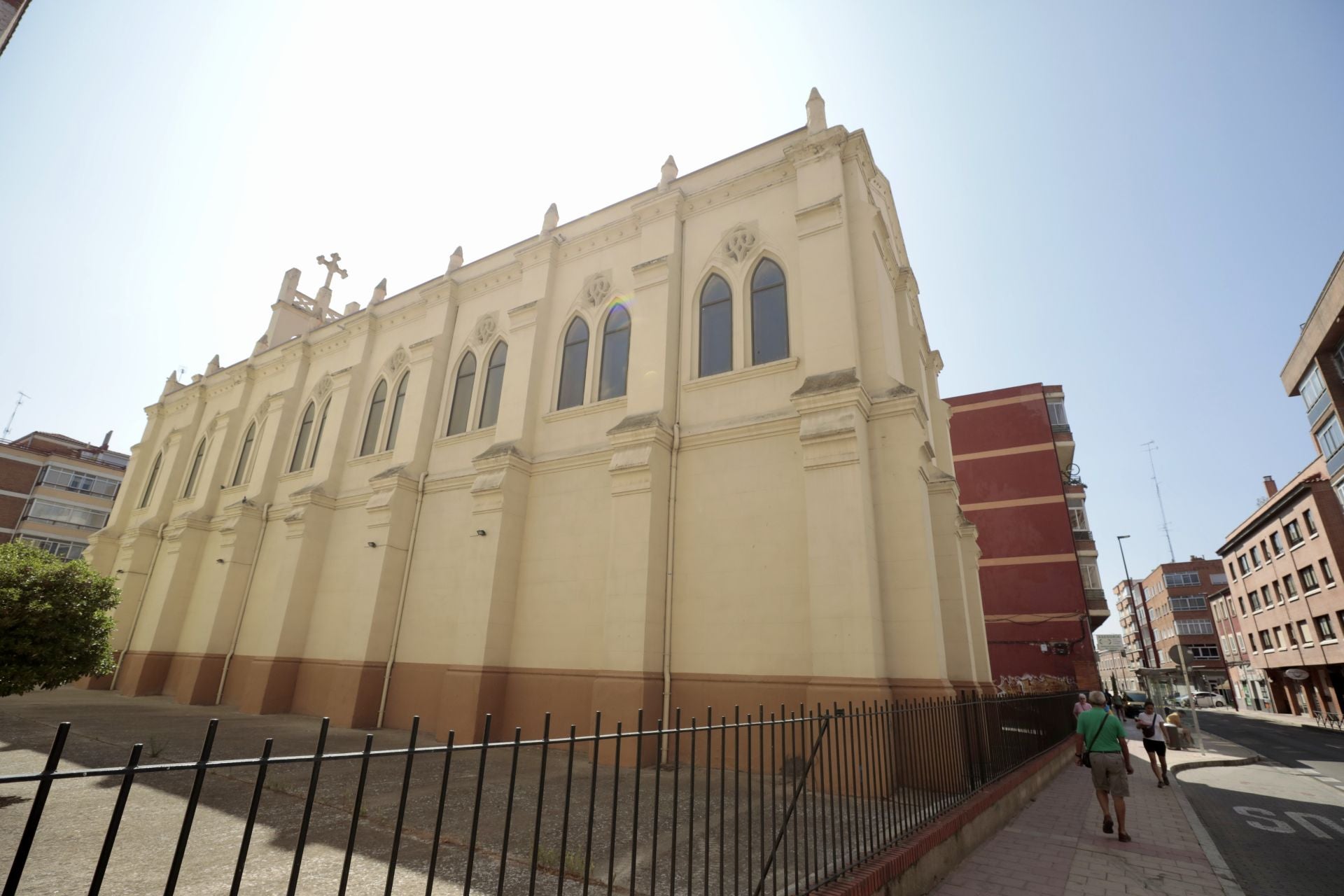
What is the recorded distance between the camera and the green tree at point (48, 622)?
7.89 metres

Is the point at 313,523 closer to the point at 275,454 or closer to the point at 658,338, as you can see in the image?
the point at 275,454

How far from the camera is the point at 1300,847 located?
8.23 meters

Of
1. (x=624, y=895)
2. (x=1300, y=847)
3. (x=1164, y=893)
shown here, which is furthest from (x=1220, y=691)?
(x=624, y=895)

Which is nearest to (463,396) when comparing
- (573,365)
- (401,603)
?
(573,365)

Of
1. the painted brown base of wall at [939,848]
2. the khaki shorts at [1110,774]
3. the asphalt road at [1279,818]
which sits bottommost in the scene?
the asphalt road at [1279,818]

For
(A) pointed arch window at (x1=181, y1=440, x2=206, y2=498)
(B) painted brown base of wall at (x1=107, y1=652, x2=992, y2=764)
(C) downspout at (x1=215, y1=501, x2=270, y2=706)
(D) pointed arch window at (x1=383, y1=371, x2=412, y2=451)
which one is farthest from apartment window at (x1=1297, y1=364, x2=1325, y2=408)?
(A) pointed arch window at (x1=181, y1=440, x2=206, y2=498)

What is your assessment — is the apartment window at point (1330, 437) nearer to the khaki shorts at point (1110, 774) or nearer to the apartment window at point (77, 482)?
the khaki shorts at point (1110, 774)

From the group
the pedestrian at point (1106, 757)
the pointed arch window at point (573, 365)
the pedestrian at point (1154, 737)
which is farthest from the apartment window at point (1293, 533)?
the pointed arch window at point (573, 365)

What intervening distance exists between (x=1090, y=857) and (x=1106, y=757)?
1507 mm

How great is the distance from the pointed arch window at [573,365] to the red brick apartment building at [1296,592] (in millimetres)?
35577

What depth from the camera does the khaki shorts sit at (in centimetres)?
766

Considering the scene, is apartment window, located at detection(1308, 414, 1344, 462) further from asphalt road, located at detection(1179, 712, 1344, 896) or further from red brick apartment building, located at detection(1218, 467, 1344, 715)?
asphalt road, located at detection(1179, 712, 1344, 896)

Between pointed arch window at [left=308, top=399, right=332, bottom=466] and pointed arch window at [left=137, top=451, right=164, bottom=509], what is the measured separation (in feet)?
35.9

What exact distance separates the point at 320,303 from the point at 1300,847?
29994 mm
